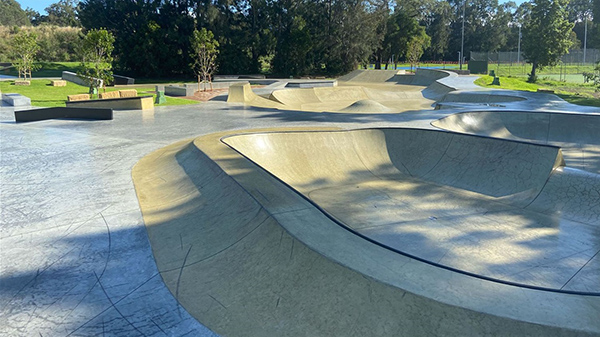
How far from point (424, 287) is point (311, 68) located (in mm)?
51405

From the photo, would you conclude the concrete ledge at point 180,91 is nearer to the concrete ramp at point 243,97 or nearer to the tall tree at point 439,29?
the concrete ramp at point 243,97

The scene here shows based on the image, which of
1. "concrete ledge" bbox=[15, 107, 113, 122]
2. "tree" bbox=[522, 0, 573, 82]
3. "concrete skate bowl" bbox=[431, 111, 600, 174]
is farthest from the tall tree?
"concrete ledge" bbox=[15, 107, 113, 122]

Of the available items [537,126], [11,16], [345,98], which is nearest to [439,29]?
[345,98]

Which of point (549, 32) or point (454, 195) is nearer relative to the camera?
point (454, 195)

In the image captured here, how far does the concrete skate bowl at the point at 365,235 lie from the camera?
11.5 feet

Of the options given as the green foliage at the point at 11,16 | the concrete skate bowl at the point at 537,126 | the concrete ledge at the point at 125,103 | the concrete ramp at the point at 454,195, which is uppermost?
the green foliage at the point at 11,16

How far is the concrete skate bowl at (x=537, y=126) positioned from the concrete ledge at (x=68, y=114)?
12437mm

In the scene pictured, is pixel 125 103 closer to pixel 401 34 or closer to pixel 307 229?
pixel 307 229

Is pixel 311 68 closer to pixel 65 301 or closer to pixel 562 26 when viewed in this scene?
pixel 562 26

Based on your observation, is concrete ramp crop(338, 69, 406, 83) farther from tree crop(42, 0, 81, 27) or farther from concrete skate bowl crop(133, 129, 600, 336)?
tree crop(42, 0, 81, 27)

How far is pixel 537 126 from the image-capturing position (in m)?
14.6

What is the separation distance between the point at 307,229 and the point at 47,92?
2634 cm

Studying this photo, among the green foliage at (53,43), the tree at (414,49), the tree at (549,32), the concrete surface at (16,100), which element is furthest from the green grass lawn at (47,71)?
the tree at (549,32)

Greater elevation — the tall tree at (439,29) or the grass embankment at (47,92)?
the tall tree at (439,29)
